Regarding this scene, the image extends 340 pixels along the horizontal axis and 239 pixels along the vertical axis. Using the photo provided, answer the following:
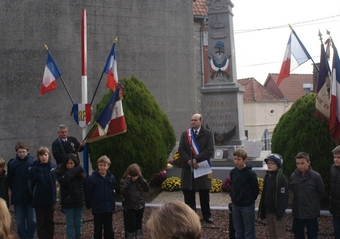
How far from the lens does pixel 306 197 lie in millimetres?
5406

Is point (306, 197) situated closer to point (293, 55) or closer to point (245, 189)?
point (245, 189)

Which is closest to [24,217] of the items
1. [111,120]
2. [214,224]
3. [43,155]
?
[43,155]

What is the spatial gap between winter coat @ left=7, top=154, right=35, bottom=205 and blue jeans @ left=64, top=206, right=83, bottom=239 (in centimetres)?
68

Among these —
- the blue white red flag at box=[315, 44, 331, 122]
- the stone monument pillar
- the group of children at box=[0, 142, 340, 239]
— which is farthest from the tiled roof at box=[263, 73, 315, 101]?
the group of children at box=[0, 142, 340, 239]

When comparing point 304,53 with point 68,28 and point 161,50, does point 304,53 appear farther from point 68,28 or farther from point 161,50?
point 68,28

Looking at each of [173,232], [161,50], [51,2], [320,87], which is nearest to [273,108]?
[161,50]

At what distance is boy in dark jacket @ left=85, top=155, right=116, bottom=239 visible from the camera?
5824 millimetres

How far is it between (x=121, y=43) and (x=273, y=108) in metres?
24.8

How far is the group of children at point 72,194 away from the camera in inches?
230

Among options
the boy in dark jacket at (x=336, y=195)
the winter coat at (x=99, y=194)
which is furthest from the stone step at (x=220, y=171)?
the winter coat at (x=99, y=194)

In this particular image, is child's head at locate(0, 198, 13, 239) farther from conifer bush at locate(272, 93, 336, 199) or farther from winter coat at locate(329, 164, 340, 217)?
conifer bush at locate(272, 93, 336, 199)

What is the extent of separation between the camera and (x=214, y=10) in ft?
34.3

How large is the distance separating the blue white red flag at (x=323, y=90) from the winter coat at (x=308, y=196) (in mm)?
2034

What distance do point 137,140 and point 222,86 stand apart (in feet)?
10.5
